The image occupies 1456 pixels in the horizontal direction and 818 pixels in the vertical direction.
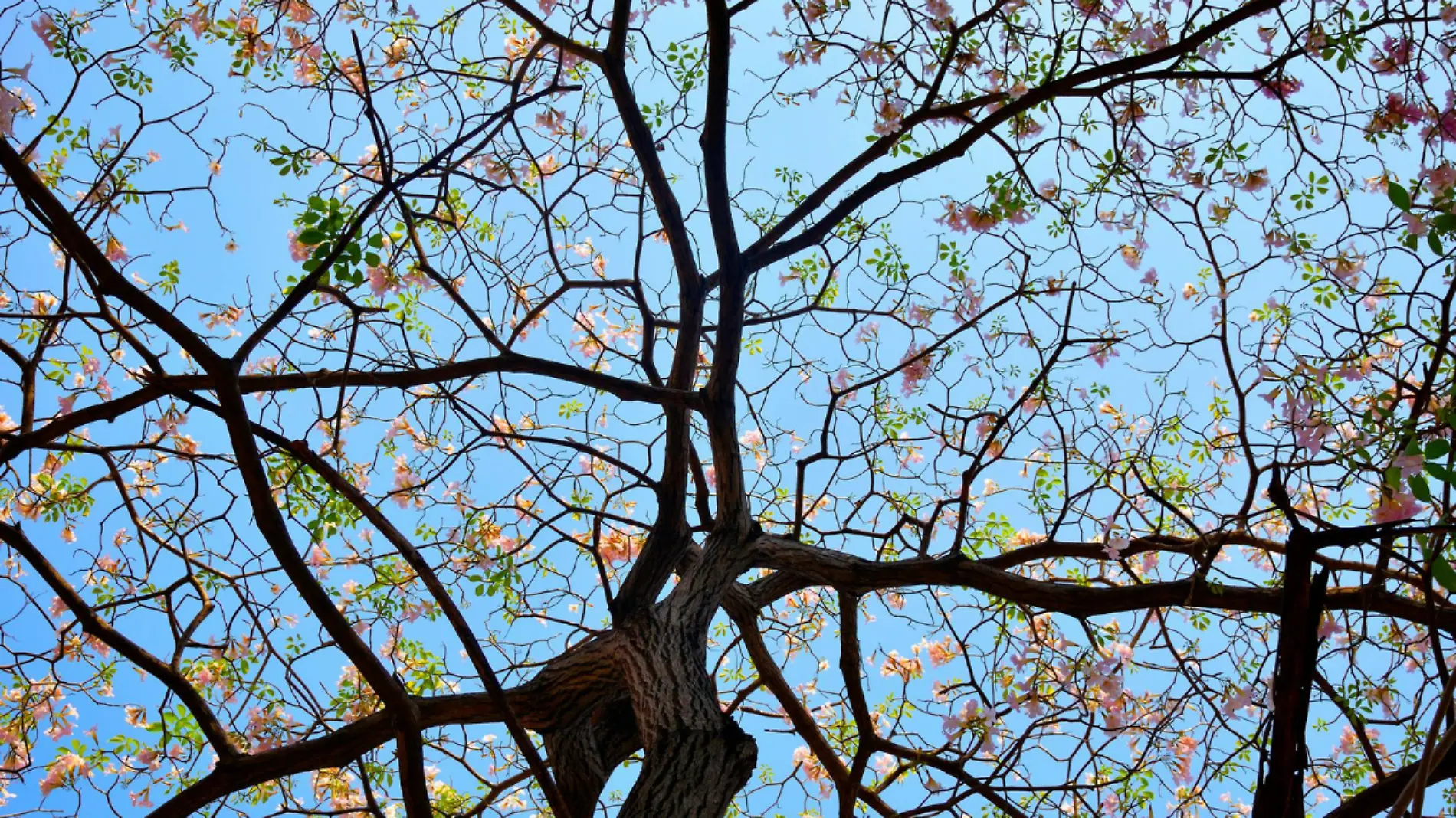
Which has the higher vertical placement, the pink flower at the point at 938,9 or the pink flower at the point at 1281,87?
the pink flower at the point at 938,9

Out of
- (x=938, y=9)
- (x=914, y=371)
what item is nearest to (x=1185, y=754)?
(x=914, y=371)

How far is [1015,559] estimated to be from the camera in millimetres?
3432

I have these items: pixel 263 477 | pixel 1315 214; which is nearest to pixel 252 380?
pixel 263 477

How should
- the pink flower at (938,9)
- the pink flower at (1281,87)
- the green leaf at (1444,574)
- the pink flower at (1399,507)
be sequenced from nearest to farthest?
the green leaf at (1444,574)
the pink flower at (1399,507)
the pink flower at (1281,87)
the pink flower at (938,9)

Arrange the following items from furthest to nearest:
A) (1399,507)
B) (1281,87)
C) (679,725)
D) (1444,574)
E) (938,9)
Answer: (938,9)
(1281,87)
(679,725)
(1399,507)
(1444,574)

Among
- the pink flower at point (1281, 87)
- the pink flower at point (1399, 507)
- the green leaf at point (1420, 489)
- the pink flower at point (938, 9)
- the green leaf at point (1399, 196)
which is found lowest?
the green leaf at point (1420, 489)

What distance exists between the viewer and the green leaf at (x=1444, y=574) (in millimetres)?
1091

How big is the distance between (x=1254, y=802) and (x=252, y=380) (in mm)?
2497

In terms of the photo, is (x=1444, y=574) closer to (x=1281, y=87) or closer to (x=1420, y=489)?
(x=1420, y=489)

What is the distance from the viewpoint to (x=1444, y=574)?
1.09 metres

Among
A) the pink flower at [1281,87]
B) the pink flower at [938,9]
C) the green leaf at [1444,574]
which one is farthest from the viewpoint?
the pink flower at [938,9]

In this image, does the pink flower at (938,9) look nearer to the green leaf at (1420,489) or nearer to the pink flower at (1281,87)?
the pink flower at (1281,87)

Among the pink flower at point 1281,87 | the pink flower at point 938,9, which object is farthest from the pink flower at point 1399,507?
the pink flower at point 938,9

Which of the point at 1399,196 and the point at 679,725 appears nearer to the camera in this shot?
the point at 1399,196
